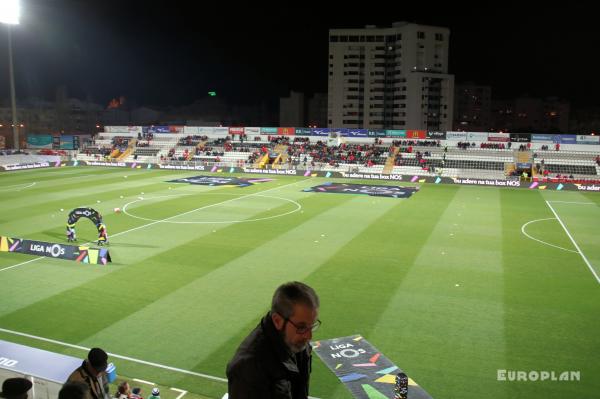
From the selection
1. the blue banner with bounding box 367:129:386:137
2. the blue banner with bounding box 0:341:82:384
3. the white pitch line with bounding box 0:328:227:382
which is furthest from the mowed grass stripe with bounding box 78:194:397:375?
the blue banner with bounding box 367:129:386:137

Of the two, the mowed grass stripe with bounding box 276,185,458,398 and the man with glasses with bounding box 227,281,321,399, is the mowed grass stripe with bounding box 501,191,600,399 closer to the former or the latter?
the mowed grass stripe with bounding box 276,185,458,398

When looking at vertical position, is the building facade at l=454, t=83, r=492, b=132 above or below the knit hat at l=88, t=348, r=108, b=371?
above

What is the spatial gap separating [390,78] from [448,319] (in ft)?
371

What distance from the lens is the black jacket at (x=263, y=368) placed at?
2.89m

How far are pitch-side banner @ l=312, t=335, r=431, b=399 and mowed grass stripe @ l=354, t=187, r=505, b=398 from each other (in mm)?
281

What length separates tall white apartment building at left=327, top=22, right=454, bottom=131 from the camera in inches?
Result: 4478

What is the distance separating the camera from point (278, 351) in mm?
2984

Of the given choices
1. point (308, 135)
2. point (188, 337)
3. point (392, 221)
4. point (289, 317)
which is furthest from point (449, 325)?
point (308, 135)

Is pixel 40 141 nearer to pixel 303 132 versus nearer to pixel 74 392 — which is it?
pixel 303 132

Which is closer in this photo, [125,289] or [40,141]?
[125,289]

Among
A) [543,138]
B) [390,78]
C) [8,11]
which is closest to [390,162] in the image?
[543,138]

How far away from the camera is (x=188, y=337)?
11.0 meters

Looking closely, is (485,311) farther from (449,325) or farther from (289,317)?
(289,317)

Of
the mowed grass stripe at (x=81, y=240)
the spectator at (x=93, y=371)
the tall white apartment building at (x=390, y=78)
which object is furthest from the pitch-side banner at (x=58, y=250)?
the tall white apartment building at (x=390, y=78)
